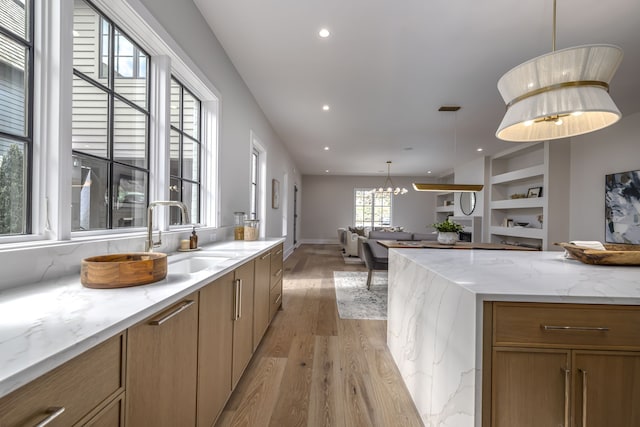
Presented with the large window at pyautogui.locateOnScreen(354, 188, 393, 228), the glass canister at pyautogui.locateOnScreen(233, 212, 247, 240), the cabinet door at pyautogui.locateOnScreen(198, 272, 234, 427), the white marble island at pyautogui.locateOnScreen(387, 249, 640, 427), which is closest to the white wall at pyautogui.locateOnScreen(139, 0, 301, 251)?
the glass canister at pyautogui.locateOnScreen(233, 212, 247, 240)

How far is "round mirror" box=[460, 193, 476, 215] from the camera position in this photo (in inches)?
312

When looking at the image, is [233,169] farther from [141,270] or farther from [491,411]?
[491,411]

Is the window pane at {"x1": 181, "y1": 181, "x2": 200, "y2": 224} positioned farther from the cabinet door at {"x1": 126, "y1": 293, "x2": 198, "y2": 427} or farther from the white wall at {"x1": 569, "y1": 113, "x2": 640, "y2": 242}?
the white wall at {"x1": 569, "y1": 113, "x2": 640, "y2": 242}

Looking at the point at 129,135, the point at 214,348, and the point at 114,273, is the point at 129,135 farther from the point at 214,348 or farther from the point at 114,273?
the point at 214,348

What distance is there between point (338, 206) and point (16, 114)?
396 inches

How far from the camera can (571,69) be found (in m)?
1.26

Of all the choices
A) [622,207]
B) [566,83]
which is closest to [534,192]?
[622,207]

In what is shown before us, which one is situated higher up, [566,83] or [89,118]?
[566,83]

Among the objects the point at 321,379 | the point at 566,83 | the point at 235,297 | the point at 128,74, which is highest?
the point at 128,74

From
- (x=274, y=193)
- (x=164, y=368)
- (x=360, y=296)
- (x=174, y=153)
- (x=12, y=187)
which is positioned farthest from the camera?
(x=274, y=193)

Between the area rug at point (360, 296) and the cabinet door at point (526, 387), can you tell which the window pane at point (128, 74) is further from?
the area rug at point (360, 296)

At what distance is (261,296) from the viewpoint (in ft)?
7.36

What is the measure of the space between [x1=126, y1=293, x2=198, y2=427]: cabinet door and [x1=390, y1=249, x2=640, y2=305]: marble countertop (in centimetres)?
107

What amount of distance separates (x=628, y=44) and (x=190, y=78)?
3.94 meters
